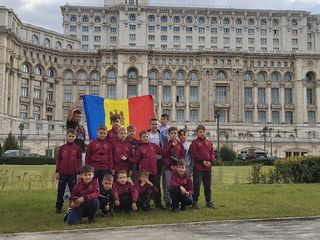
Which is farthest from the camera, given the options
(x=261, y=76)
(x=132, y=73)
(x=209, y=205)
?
(x=261, y=76)

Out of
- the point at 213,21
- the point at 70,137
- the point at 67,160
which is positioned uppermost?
the point at 213,21

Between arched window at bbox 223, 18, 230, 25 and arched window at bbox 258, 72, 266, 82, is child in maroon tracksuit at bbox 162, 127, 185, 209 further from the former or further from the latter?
arched window at bbox 223, 18, 230, 25

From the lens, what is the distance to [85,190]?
441 inches

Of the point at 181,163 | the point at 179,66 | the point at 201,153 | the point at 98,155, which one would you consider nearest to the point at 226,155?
the point at 179,66

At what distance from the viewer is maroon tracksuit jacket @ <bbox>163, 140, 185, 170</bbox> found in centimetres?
1355

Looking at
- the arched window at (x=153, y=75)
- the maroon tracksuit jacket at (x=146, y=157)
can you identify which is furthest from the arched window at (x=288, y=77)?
the maroon tracksuit jacket at (x=146, y=157)

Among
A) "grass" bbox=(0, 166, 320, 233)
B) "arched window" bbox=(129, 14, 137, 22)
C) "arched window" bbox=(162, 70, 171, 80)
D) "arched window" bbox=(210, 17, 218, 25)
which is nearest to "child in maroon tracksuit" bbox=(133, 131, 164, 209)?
"grass" bbox=(0, 166, 320, 233)

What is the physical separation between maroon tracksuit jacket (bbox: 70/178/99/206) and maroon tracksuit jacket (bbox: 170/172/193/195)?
2605 millimetres

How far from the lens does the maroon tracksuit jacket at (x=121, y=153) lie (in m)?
12.9

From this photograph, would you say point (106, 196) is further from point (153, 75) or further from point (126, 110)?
point (153, 75)

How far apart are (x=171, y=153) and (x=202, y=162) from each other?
1062mm

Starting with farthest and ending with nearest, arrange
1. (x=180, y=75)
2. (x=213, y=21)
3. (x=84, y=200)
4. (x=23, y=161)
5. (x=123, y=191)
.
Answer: (x=213, y=21) < (x=180, y=75) < (x=23, y=161) < (x=123, y=191) < (x=84, y=200)

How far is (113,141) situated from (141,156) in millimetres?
960

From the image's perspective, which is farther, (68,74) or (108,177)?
(68,74)
